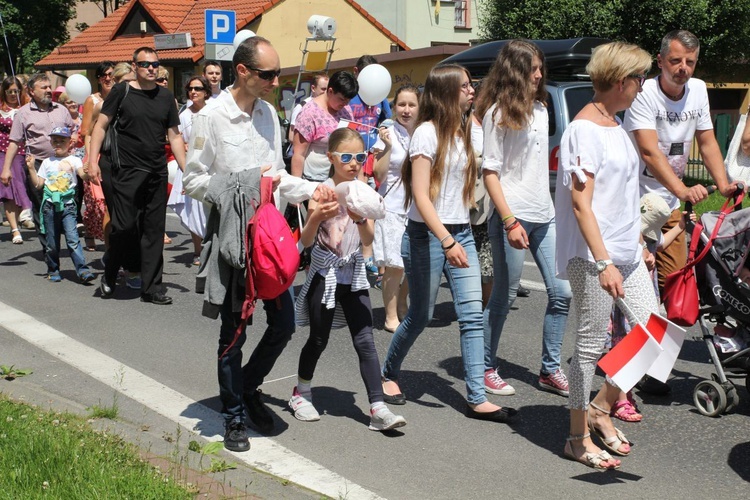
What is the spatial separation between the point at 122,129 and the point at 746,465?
603 cm

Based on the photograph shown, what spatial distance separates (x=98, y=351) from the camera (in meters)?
7.34

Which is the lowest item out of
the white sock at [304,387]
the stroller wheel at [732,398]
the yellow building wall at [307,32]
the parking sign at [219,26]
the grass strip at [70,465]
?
the stroller wheel at [732,398]

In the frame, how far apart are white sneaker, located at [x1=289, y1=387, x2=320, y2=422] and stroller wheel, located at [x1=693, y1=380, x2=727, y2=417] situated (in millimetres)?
2083

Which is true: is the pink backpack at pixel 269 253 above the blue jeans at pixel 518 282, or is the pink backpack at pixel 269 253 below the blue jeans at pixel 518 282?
above

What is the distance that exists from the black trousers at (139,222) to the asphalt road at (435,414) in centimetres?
44

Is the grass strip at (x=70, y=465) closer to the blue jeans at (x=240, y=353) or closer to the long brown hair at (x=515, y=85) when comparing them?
the blue jeans at (x=240, y=353)

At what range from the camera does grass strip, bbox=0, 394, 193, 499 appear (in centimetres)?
421

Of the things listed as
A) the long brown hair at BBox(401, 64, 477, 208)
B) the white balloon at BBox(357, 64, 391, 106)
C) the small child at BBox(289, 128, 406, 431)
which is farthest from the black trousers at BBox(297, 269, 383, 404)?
the white balloon at BBox(357, 64, 391, 106)

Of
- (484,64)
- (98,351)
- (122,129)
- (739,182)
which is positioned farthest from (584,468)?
(484,64)

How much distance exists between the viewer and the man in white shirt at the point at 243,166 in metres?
5.16

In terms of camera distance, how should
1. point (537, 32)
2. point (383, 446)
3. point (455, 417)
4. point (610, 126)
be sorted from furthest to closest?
1. point (537, 32)
2. point (455, 417)
3. point (383, 446)
4. point (610, 126)

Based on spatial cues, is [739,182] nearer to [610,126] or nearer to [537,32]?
[610,126]

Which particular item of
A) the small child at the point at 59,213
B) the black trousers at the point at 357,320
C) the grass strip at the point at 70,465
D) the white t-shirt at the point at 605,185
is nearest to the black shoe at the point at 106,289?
the small child at the point at 59,213

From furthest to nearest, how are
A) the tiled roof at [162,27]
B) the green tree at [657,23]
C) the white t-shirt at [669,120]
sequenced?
the tiled roof at [162,27]
the green tree at [657,23]
the white t-shirt at [669,120]
